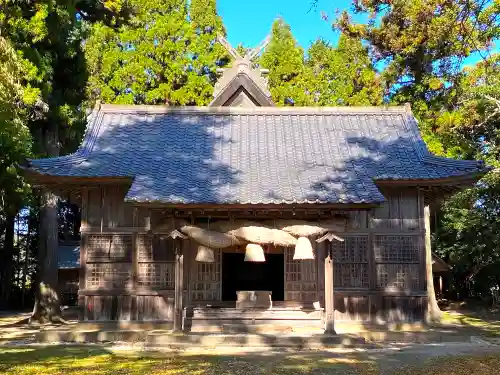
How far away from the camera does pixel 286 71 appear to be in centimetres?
2959

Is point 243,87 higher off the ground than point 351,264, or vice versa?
point 243,87

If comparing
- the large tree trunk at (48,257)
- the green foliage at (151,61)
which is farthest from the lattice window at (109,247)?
the green foliage at (151,61)

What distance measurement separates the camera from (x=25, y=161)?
11.3 meters

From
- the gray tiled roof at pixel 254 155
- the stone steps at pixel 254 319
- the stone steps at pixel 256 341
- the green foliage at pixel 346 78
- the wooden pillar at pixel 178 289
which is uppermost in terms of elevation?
the green foliage at pixel 346 78

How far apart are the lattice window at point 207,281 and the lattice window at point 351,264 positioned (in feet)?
9.19

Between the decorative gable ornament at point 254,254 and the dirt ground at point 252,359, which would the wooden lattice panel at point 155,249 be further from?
the decorative gable ornament at point 254,254

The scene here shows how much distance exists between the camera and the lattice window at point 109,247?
12250mm

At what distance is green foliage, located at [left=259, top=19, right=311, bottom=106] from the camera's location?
2866 centimetres

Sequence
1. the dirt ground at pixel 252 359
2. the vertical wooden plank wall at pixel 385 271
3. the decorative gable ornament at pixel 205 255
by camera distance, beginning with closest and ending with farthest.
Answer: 1. the dirt ground at pixel 252 359
2. the decorative gable ornament at pixel 205 255
3. the vertical wooden plank wall at pixel 385 271

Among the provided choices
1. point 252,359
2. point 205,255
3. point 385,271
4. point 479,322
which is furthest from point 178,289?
point 479,322

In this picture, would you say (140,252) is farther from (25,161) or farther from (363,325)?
(363,325)

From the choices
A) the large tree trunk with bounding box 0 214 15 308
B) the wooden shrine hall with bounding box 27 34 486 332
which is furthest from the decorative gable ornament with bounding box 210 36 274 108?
the large tree trunk with bounding box 0 214 15 308

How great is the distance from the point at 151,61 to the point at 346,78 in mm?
10302

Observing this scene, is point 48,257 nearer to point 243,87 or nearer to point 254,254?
point 254,254
